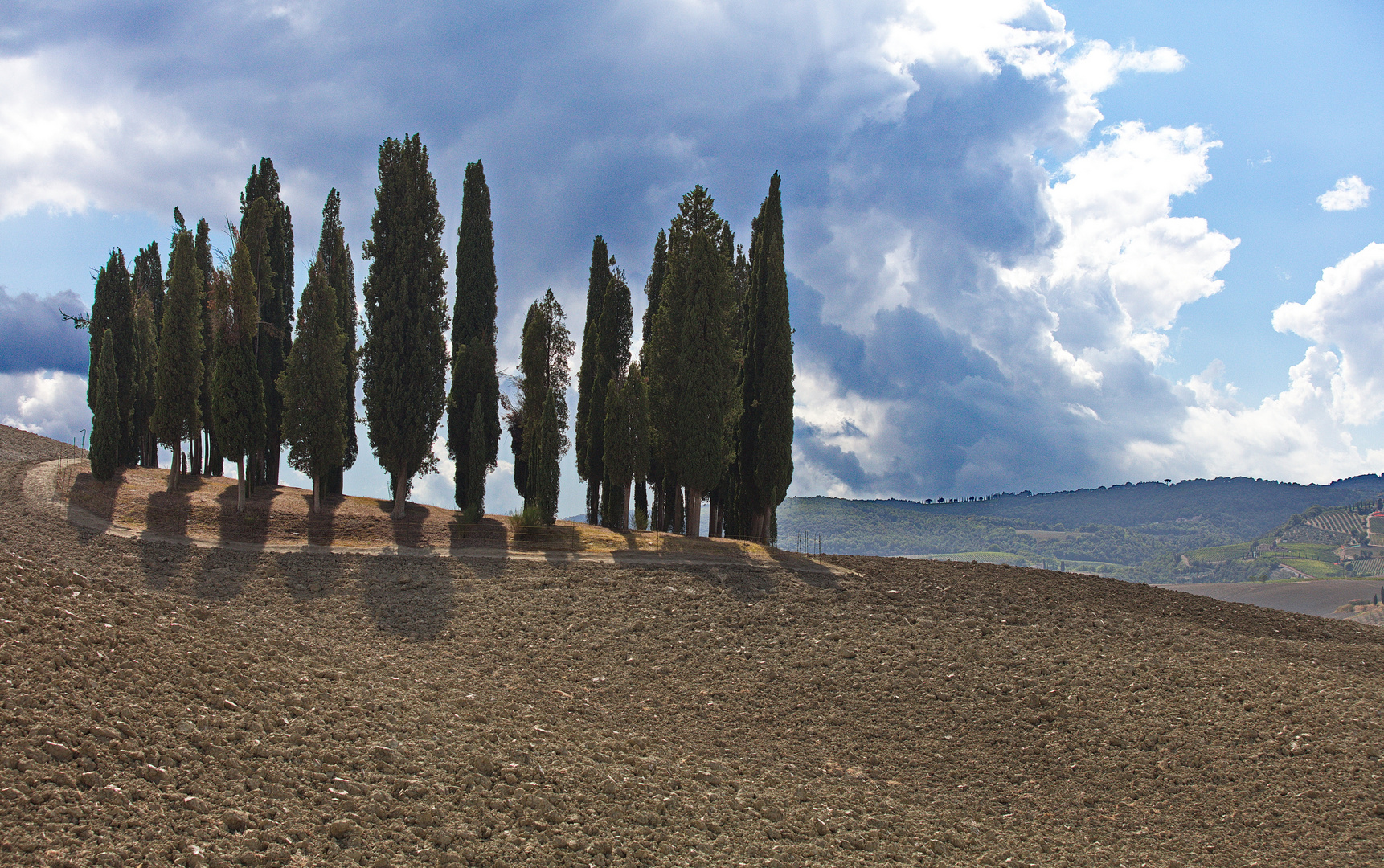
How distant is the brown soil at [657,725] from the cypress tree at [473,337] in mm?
14072

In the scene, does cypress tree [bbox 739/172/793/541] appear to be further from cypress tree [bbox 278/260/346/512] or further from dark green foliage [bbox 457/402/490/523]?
cypress tree [bbox 278/260/346/512]

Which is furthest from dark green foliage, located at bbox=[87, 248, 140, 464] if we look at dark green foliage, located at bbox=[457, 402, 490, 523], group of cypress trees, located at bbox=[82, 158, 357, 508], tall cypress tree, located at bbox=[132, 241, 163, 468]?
dark green foliage, located at bbox=[457, 402, 490, 523]

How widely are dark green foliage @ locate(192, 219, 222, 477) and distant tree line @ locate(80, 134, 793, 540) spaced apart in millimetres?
131

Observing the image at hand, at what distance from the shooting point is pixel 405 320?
29.2 meters

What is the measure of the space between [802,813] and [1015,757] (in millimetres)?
4207

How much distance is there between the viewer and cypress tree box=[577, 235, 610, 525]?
33.1 metres

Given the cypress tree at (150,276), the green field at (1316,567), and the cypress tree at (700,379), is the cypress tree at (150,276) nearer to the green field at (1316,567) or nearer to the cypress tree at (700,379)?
the cypress tree at (700,379)

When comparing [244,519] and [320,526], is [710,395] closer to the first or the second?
[320,526]

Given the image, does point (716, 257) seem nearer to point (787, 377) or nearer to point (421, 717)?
point (787, 377)

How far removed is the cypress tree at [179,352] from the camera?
27.8m

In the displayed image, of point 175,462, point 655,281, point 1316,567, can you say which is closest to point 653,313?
point 655,281

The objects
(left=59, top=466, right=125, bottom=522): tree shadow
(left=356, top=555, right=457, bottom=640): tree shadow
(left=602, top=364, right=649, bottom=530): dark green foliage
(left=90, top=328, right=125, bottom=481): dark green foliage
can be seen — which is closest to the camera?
(left=356, top=555, right=457, bottom=640): tree shadow

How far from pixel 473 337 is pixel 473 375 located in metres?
1.69

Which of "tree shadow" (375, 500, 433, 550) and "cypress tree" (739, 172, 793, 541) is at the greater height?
"cypress tree" (739, 172, 793, 541)
